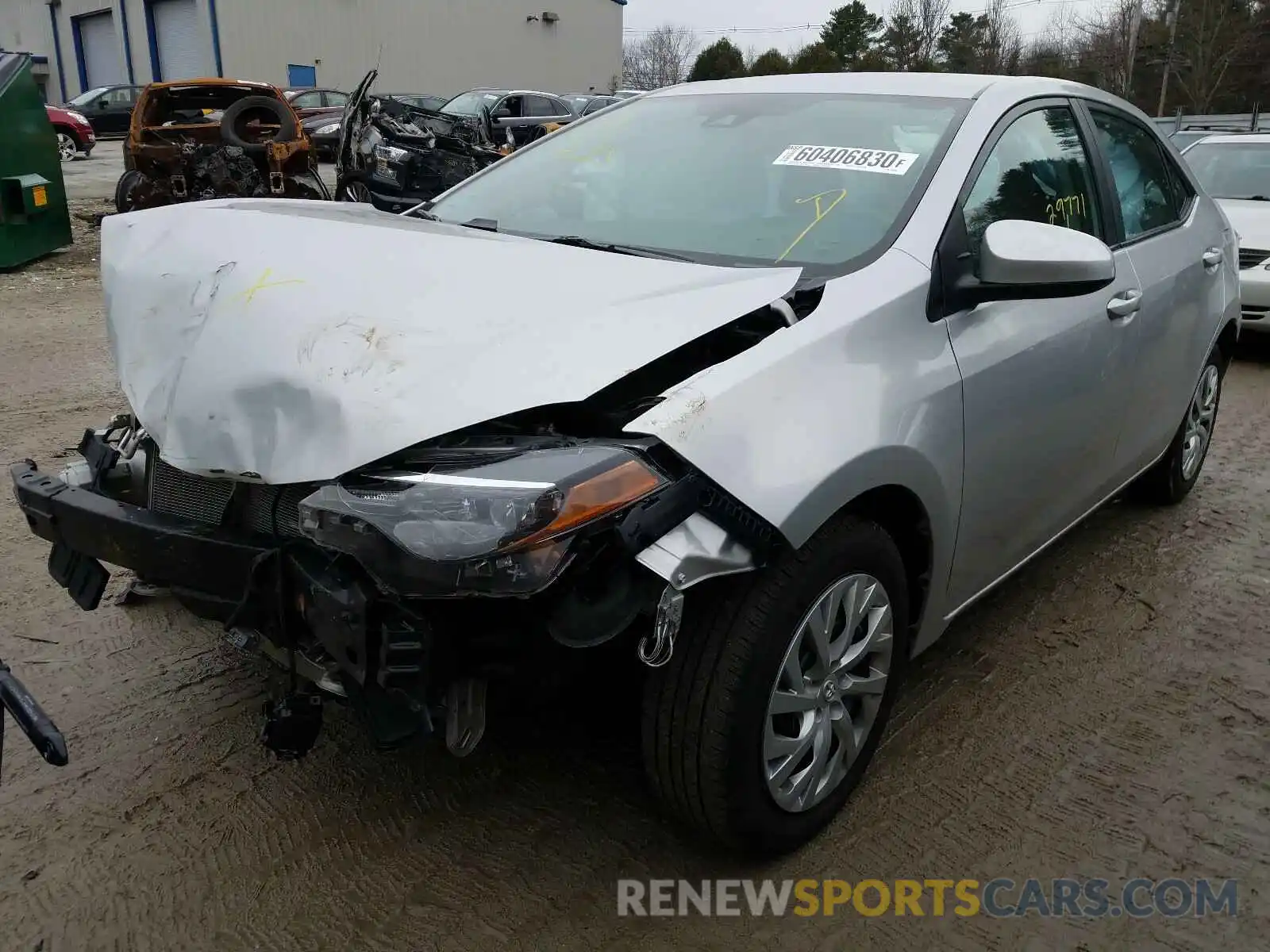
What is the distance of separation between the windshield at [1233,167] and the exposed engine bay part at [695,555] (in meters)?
8.30

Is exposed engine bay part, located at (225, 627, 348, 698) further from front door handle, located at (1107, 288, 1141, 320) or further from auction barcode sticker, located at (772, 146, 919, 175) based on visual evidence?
front door handle, located at (1107, 288, 1141, 320)

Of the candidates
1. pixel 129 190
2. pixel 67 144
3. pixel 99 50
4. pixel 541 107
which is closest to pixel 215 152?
pixel 129 190

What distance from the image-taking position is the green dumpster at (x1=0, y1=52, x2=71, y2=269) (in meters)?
8.88

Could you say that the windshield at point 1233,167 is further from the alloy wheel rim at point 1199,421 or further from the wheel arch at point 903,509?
the wheel arch at point 903,509

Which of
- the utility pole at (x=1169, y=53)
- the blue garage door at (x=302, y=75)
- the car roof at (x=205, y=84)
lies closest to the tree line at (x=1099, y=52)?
the utility pole at (x=1169, y=53)

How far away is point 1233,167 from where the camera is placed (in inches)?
345

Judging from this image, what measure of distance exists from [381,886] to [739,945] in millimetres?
789

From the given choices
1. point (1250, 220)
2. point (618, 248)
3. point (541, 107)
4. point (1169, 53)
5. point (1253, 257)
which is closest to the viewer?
point (618, 248)

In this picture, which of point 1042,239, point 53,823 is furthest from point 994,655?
point 53,823

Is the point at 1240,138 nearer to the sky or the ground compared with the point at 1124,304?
nearer to the sky

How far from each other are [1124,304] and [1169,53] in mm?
44901

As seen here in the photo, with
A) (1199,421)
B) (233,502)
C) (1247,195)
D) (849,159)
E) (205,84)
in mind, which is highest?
(205,84)

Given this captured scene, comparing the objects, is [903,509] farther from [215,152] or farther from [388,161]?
[215,152]

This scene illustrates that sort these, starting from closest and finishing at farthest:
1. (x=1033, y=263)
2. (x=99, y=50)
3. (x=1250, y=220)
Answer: (x=1033, y=263) → (x=1250, y=220) → (x=99, y=50)
